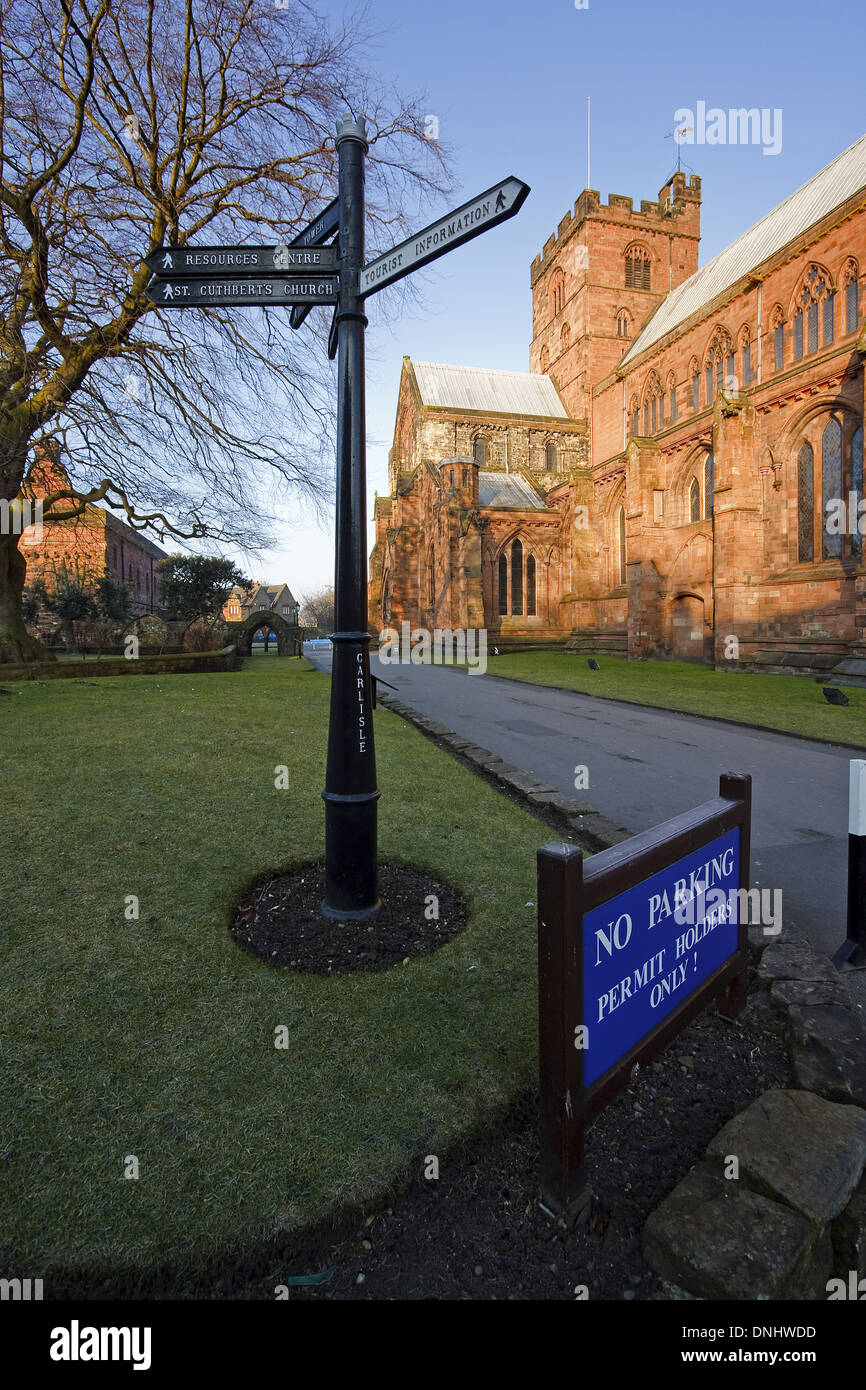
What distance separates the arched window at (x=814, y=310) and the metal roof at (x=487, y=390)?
69.0 ft

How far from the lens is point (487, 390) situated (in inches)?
1802

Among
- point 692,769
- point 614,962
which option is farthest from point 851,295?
point 614,962

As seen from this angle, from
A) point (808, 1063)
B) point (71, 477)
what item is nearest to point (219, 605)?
point (71, 477)

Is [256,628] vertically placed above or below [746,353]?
below

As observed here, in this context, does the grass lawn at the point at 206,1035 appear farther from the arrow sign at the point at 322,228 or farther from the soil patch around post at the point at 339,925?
the arrow sign at the point at 322,228

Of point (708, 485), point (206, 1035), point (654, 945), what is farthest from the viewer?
point (708, 485)

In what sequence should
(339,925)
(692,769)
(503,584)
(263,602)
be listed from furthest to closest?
(263,602) → (503,584) → (692,769) → (339,925)

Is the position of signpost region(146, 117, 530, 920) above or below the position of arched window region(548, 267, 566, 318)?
below

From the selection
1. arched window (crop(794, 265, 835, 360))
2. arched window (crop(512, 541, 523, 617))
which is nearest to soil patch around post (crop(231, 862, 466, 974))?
arched window (crop(794, 265, 835, 360))

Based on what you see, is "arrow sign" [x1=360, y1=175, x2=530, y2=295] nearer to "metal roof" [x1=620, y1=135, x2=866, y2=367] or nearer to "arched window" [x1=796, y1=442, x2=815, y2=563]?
"arched window" [x1=796, y1=442, x2=815, y2=563]

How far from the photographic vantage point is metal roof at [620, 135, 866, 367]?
80.6 feet

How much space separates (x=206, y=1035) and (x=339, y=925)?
0.97 meters

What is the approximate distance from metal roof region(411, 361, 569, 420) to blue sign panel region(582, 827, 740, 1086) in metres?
46.0

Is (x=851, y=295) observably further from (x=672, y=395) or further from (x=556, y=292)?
(x=556, y=292)
